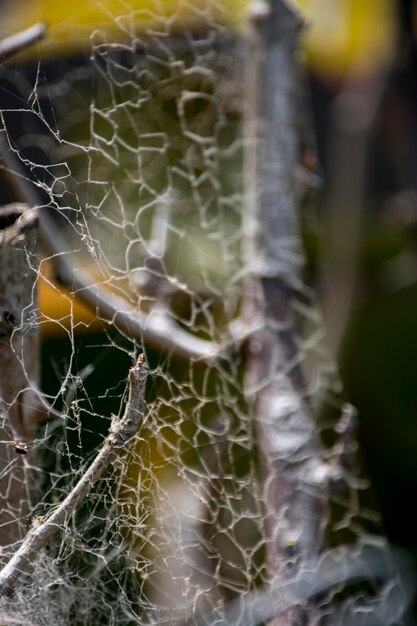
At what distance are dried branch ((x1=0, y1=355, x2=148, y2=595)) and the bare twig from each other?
207 mm

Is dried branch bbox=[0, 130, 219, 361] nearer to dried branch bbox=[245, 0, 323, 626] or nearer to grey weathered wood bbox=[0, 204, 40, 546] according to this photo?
grey weathered wood bbox=[0, 204, 40, 546]

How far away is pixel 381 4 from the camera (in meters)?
1.34

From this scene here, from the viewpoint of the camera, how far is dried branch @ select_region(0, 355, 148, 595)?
37cm

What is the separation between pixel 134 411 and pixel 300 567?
29 cm

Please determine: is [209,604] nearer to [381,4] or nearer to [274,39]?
[274,39]

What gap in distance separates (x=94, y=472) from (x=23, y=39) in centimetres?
27

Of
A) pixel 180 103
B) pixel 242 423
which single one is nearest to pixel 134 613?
pixel 242 423

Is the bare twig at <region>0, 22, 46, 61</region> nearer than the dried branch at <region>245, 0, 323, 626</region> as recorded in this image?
Yes

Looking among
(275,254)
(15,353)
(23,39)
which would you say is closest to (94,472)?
(15,353)

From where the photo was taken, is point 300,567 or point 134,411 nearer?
point 134,411

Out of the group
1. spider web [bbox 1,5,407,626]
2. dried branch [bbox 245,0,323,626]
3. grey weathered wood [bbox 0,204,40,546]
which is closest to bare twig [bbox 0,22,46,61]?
spider web [bbox 1,5,407,626]

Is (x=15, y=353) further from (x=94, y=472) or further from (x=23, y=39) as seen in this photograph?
(x=23, y=39)

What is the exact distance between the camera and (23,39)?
491mm

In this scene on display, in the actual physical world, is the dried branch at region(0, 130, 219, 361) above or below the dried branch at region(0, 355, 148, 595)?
above
